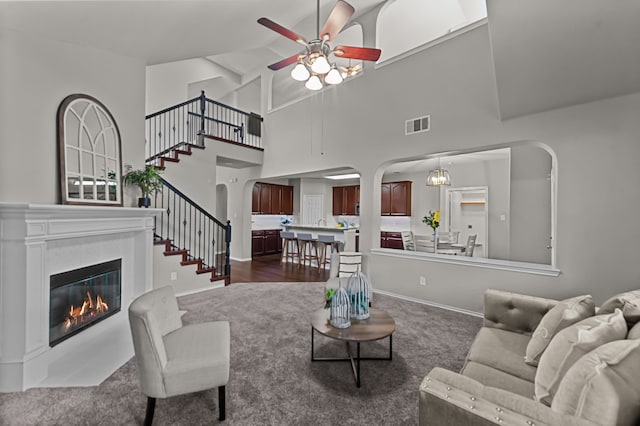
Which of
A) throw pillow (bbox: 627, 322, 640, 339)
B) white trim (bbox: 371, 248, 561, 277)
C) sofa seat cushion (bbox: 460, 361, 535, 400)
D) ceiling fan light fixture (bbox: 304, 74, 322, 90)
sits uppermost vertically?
ceiling fan light fixture (bbox: 304, 74, 322, 90)

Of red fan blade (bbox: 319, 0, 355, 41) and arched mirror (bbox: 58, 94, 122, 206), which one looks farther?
arched mirror (bbox: 58, 94, 122, 206)

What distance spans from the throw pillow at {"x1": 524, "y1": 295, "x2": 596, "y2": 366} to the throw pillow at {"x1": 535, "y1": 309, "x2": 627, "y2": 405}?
27 cm

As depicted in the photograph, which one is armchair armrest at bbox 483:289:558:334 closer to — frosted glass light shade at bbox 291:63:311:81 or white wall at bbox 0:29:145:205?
frosted glass light shade at bbox 291:63:311:81

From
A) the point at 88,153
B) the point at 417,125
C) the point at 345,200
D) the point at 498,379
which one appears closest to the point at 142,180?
the point at 88,153

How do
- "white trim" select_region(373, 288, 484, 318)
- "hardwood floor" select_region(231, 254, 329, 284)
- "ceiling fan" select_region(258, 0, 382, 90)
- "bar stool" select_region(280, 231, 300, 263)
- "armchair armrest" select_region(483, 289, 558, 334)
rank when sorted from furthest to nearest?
1. "bar stool" select_region(280, 231, 300, 263)
2. "hardwood floor" select_region(231, 254, 329, 284)
3. "white trim" select_region(373, 288, 484, 318)
4. "ceiling fan" select_region(258, 0, 382, 90)
5. "armchair armrest" select_region(483, 289, 558, 334)

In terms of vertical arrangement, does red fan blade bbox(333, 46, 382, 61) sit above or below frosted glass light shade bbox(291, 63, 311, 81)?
above

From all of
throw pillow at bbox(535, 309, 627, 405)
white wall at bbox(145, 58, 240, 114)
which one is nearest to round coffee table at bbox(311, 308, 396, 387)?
throw pillow at bbox(535, 309, 627, 405)

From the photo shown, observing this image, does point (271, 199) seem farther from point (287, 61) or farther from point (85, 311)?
point (85, 311)

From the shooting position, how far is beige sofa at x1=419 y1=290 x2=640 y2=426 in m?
1.01

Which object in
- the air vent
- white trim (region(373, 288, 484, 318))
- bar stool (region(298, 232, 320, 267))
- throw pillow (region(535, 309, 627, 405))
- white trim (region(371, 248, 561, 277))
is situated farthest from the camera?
bar stool (region(298, 232, 320, 267))

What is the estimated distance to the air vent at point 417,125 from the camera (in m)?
4.22

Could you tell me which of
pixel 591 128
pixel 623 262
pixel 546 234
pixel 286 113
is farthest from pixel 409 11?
pixel 623 262

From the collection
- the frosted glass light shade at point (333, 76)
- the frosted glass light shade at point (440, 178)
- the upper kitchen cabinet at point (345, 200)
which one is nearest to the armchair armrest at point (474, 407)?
the frosted glass light shade at point (333, 76)

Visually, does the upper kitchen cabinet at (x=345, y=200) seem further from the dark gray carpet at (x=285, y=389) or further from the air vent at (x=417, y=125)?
the dark gray carpet at (x=285, y=389)
